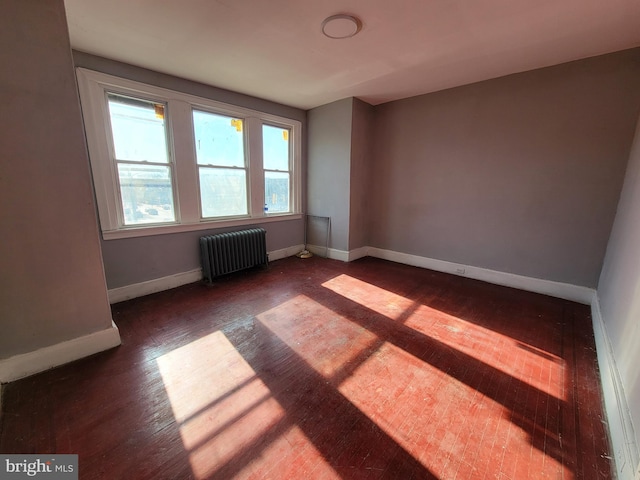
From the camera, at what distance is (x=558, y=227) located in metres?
3.04

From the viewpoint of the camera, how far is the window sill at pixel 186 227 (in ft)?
9.53

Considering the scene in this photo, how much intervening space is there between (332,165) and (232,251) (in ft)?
7.10

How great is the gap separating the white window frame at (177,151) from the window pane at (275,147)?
0.11 m

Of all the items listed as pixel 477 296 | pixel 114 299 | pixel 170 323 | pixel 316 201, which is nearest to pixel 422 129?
pixel 316 201

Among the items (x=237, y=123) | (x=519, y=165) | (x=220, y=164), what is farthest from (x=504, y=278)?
(x=237, y=123)

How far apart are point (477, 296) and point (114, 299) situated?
14.0 feet

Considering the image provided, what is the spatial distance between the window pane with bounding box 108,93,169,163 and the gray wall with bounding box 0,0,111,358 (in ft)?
3.75

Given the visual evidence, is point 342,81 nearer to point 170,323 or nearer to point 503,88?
point 503,88

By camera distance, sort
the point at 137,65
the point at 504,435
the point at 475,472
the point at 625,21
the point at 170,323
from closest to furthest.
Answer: the point at 475,472 → the point at 504,435 → the point at 625,21 → the point at 170,323 → the point at 137,65

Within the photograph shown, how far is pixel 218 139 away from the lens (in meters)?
3.63

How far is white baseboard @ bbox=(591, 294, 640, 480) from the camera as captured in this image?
3.80ft

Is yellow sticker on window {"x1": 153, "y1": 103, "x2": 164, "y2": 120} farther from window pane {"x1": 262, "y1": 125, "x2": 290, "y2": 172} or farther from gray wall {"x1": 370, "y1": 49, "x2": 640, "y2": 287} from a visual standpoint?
gray wall {"x1": 370, "y1": 49, "x2": 640, "y2": 287}

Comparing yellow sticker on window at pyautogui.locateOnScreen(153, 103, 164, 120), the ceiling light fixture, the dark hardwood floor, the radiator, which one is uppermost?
the ceiling light fixture

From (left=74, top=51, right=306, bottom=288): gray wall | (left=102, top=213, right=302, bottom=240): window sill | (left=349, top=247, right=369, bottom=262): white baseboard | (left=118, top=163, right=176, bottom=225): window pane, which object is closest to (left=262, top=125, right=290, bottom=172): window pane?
(left=74, top=51, right=306, bottom=288): gray wall
